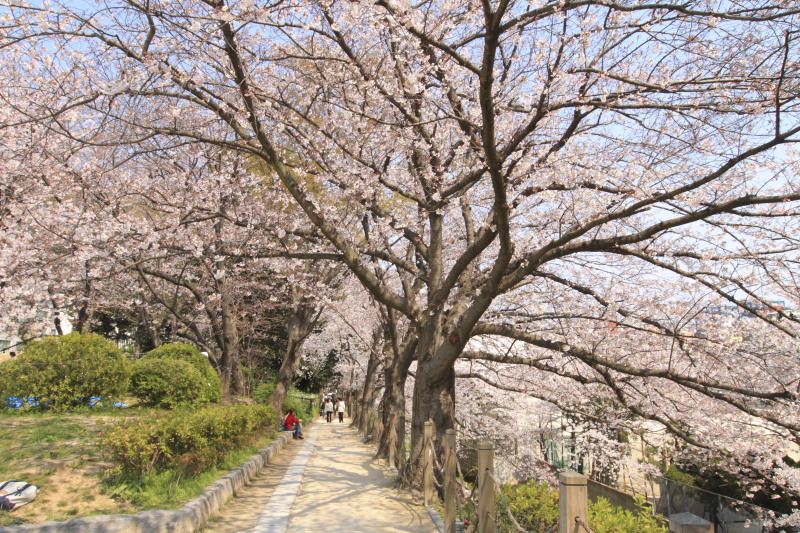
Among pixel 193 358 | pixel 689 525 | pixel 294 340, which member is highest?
pixel 294 340

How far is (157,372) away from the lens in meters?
10.7

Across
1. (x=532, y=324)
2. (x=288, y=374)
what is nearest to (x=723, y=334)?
(x=532, y=324)

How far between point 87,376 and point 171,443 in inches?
145

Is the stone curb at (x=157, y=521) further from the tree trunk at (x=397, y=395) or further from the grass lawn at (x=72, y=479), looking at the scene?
the tree trunk at (x=397, y=395)

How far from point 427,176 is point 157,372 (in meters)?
6.60

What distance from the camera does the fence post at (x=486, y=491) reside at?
491 centimetres

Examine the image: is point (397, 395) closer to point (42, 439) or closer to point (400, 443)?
point (400, 443)

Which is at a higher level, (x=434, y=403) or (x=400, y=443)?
(x=434, y=403)

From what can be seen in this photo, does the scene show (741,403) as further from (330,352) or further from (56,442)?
(330,352)

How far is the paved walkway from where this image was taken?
6.88 meters

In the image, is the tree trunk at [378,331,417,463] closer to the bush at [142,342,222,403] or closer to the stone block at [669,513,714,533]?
the bush at [142,342,222,403]

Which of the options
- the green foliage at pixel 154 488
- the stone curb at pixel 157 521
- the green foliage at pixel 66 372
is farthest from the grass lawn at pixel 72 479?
the green foliage at pixel 66 372

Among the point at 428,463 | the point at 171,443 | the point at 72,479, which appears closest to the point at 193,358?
the point at 171,443

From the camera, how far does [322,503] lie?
8484 millimetres
